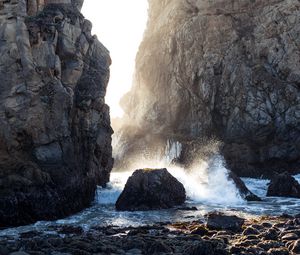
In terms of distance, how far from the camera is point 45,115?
151 ft

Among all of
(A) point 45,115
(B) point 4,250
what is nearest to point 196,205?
(A) point 45,115

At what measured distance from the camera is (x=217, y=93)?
86.6m

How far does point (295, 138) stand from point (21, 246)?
195 feet

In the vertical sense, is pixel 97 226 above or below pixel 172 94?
below

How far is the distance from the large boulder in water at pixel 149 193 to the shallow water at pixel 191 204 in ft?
5.14

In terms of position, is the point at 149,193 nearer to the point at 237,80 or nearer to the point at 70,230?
the point at 70,230

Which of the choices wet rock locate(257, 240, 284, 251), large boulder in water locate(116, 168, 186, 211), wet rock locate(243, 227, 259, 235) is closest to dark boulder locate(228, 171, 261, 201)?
large boulder in water locate(116, 168, 186, 211)

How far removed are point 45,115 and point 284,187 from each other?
1172 inches

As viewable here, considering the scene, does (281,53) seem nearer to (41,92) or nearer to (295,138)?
(295,138)

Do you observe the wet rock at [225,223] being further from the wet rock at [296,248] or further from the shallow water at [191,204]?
the wet rock at [296,248]

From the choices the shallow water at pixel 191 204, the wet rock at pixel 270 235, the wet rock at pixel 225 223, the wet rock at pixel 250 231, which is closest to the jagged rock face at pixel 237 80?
the shallow water at pixel 191 204

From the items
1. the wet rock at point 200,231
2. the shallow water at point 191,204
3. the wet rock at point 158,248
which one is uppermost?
the shallow water at point 191,204

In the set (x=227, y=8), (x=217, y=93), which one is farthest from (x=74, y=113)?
(x=227, y=8)

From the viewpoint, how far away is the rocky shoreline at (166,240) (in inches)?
1109
